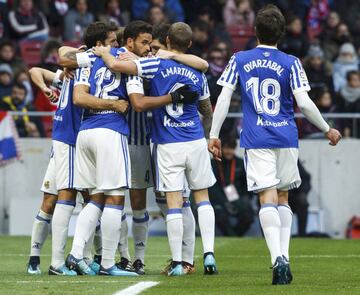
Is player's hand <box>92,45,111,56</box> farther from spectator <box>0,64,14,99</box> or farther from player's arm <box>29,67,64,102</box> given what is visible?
spectator <box>0,64,14,99</box>

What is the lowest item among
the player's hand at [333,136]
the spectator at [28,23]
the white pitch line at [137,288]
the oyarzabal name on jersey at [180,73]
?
the white pitch line at [137,288]

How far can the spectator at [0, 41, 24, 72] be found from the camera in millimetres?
21875

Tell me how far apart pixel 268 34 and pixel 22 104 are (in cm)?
980

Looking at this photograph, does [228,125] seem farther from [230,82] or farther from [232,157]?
[230,82]

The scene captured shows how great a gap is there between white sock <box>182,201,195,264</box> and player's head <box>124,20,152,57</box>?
1.49 metres

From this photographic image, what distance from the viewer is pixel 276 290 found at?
1021cm

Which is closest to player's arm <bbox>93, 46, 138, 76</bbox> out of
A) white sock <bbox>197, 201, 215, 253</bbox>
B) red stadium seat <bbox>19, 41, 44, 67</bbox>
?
white sock <bbox>197, 201, 215, 253</bbox>

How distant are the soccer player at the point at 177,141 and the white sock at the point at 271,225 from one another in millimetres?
1003

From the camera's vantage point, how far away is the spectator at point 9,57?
71.8ft

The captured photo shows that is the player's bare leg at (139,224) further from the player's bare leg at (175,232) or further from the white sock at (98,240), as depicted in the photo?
the player's bare leg at (175,232)

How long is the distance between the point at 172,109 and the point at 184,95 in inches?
7.7

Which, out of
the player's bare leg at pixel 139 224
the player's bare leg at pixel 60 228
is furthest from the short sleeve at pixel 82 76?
the player's bare leg at pixel 139 224

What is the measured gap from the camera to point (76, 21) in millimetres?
23453

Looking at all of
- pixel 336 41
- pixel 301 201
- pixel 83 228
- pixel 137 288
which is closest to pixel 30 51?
pixel 336 41
